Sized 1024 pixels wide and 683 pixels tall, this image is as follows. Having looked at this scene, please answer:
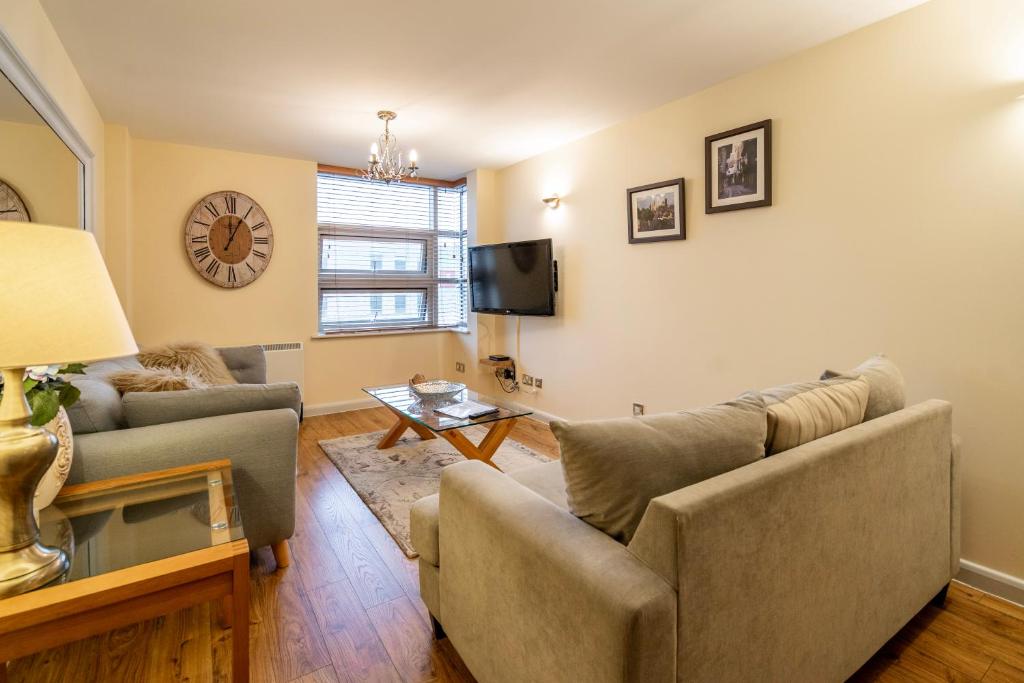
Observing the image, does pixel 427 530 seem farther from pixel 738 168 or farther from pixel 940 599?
pixel 738 168

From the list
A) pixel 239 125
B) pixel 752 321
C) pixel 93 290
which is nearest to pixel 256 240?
pixel 239 125

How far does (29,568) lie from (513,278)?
144 inches

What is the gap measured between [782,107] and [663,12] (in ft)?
2.95

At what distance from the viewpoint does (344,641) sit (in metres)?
1.71

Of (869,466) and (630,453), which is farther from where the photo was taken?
(869,466)

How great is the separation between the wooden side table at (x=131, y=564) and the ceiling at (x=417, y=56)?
6.56 ft

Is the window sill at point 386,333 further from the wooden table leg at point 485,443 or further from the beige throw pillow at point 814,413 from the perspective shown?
the beige throw pillow at point 814,413

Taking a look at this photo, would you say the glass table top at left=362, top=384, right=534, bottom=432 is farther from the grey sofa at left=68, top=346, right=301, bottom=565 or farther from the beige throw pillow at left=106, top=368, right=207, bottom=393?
the beige throw pillow at left=106, top=368, right=207, bottom=393

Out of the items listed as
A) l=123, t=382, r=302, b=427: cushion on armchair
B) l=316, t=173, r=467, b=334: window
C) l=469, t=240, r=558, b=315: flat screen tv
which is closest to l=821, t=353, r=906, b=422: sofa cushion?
l=123, t=382, r=302, b=427: cushion on armchair

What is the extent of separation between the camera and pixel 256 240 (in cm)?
440

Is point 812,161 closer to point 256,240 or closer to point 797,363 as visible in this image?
point 797,363

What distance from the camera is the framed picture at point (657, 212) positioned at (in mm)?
3168

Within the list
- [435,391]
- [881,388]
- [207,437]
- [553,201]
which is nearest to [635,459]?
[881,388]

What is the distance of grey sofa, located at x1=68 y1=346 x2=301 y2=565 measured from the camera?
5.68ft
